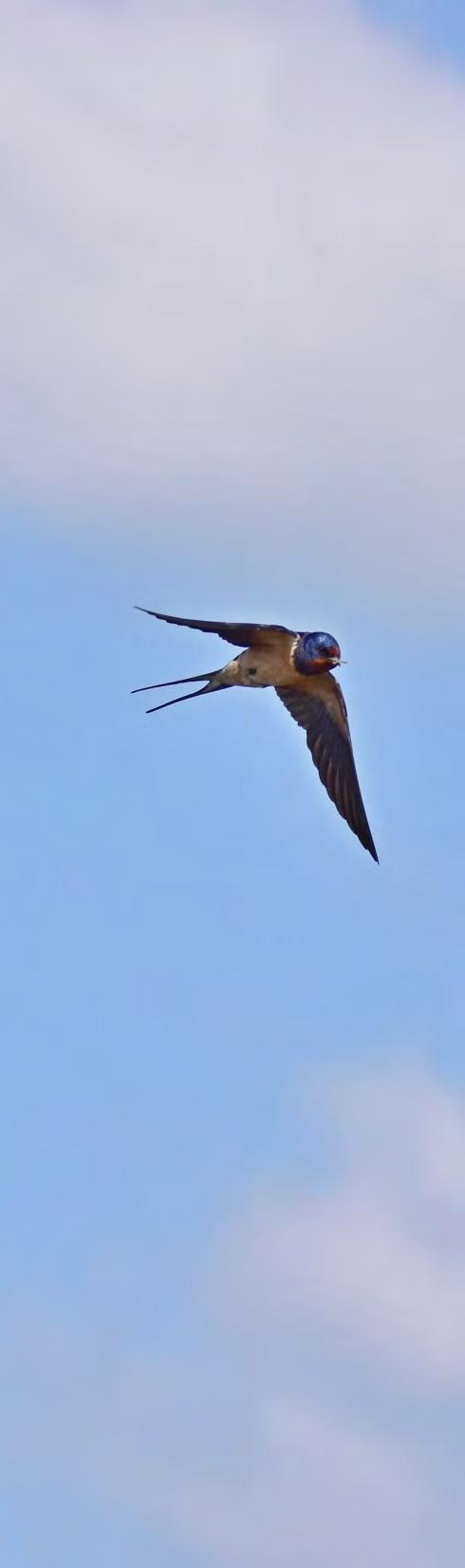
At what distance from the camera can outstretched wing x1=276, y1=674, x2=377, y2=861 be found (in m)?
25.6

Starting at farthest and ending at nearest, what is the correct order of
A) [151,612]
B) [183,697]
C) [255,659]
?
1. [255,659]
2. [183,697]
3. [151,612]

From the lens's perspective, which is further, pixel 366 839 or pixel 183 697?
pixel 366 839

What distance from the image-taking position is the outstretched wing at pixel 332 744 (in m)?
25.6

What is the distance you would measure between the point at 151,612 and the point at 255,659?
3951 millimetres

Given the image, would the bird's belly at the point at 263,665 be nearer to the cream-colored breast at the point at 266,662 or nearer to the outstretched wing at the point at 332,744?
the cream-colored breast at the point at 266,662

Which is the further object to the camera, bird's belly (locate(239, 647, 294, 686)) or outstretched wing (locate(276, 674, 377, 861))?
outstretched wing (locate(276, 674, 377, 861))

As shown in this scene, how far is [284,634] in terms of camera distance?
24.3 m

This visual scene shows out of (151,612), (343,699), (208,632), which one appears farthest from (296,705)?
(151,612)

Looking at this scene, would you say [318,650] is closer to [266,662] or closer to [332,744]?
[266,662]

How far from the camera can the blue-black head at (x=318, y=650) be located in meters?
24.2

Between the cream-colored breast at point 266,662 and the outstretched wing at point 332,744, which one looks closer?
the cream-colored breast at point 266,662

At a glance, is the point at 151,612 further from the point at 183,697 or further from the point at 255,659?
the point at 255,659

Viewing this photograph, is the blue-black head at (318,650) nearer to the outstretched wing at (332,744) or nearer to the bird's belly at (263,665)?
the bird's belly at (263,665)

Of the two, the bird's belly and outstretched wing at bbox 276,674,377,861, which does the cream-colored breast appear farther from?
outstretched wing at bbox 276,674,377,861
